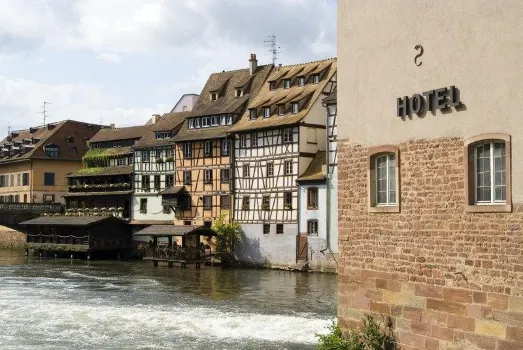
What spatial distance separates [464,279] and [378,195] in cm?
235

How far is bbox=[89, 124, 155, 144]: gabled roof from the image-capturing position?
176 ft

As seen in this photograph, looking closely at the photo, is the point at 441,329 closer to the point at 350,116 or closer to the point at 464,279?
the point at 464,279

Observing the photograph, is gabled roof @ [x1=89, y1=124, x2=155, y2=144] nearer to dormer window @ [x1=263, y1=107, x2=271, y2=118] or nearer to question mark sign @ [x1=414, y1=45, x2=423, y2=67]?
dormer window @ [x1=263, y1=107, x2=271, y2=118]

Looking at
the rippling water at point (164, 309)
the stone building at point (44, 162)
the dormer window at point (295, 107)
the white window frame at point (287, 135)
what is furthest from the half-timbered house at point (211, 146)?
the stone building at point (44, 162)

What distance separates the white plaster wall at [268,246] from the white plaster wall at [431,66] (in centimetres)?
2563

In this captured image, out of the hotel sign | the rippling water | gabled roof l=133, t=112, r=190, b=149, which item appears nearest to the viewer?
the hotel sign

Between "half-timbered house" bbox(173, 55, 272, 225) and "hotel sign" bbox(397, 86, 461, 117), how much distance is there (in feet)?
104

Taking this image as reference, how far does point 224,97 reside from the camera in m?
46.9

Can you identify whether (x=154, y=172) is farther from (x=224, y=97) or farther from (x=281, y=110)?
(x=281, y=110)

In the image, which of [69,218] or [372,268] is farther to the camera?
[69,218]

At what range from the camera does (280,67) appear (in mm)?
45188

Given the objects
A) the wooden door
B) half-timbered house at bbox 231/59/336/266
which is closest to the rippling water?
the wooden door

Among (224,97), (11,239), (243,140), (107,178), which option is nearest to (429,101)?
(243,140)

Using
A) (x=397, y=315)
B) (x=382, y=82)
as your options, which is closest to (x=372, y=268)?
(x=397, y=315)
